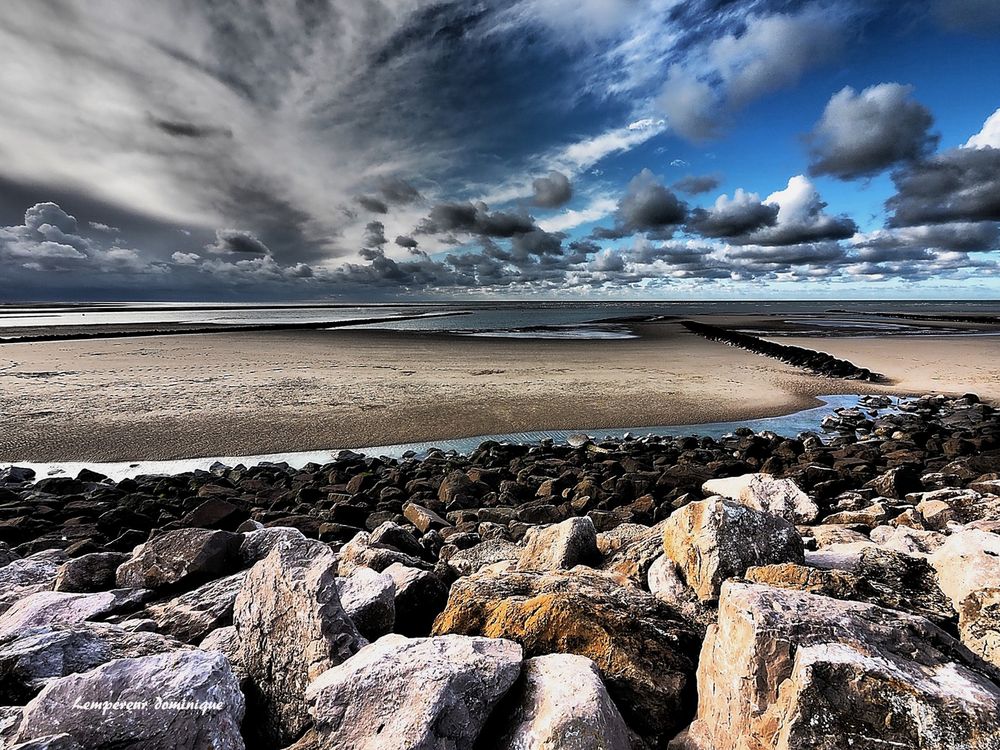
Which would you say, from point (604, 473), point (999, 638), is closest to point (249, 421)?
point (604, 473)

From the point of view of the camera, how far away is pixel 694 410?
13164mm

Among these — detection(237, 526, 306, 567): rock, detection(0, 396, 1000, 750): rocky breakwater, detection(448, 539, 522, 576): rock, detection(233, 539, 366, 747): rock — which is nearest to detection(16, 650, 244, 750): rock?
detection(0, 396, 1000, 750): rocky breakwater

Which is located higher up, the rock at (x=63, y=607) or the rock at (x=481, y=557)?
Result: the rock at (x=63, y=607)

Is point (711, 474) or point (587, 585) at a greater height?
point (587, 585)

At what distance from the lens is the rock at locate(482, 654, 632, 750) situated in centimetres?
205

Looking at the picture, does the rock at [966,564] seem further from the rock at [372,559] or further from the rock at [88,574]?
the rock at [88,574]

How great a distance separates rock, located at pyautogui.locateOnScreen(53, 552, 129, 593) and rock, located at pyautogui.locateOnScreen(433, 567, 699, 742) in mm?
3082

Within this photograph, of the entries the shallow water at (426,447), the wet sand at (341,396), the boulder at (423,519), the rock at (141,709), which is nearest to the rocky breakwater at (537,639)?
the rock at (141,709)

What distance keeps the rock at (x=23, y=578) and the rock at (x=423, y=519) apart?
10.9 ft

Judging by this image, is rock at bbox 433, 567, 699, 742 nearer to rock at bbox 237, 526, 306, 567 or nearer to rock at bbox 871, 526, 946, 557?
rock at bbox 237, 526, 306, 567

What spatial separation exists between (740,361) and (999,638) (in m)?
21.5

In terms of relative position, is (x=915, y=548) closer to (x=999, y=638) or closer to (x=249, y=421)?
(x=999, y=638)

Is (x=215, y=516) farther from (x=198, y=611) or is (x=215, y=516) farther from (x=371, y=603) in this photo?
(x=371, y=603)

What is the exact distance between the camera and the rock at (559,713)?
2.05 m
